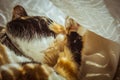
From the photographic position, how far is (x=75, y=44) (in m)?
0.76

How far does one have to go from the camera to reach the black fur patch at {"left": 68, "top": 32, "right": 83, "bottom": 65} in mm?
755

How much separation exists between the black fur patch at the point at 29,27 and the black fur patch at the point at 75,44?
0.05 metres

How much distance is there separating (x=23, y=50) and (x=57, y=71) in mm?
98

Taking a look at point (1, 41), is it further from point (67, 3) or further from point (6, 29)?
point (67, 3)

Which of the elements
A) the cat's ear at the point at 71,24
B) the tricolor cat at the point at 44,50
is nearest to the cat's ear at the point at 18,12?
the tricolor cat at the point at 44,50

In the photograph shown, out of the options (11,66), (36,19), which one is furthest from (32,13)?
(11,66)

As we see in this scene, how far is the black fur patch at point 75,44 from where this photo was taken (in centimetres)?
75

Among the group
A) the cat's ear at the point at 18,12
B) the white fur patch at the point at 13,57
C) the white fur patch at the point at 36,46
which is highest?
the cat's ear at the point at 18,12

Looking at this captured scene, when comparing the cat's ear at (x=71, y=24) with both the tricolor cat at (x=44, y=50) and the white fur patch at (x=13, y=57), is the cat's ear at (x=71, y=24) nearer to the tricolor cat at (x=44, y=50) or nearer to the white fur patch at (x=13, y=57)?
the tricolor cat at (x=44, y=50)

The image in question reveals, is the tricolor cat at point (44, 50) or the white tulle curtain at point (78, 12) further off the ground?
the white tulle curtain at point (78, 12)

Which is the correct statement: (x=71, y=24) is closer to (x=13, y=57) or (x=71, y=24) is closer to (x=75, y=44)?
(x=75, y=44)

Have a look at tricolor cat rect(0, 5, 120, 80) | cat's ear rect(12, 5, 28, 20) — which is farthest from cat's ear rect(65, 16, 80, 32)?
cat's ear rect(12, 5, 28, 20)

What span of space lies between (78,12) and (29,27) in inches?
Result: 5.9

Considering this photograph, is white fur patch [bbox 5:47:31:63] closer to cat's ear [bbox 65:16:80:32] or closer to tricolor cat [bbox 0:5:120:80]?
tricolor cat [bbox 0:5:120:80]
